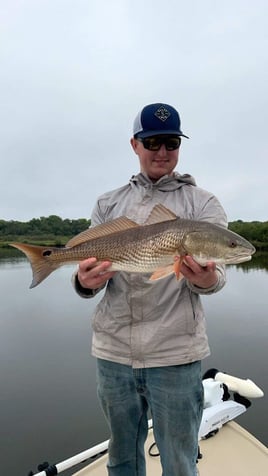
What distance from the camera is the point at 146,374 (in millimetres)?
2545

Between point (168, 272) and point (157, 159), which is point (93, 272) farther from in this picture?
point (157, 159)

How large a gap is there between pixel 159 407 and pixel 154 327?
512mm

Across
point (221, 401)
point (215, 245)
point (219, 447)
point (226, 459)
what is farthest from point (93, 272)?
point (221, 401)

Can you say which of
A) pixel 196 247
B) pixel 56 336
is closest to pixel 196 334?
pixel 196 247

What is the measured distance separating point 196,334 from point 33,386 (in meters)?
8.42

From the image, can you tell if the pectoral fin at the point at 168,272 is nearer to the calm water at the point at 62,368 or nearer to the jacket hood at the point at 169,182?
the jacket hood at the point at 169,182

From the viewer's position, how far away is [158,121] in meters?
2.69

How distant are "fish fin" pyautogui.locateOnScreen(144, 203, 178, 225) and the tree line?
2659cm

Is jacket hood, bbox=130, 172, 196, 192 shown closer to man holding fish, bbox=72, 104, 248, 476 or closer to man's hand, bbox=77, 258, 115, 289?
man holding fish, bbox=72, 104, 248, 476

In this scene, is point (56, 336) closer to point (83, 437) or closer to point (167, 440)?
point (83, 437)

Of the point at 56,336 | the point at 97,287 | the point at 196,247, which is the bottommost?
the point at 56,336

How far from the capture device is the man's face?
2766mm

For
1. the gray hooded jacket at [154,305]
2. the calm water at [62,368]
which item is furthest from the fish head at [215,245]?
the calm water at [62,368]

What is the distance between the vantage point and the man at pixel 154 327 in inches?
97.5
